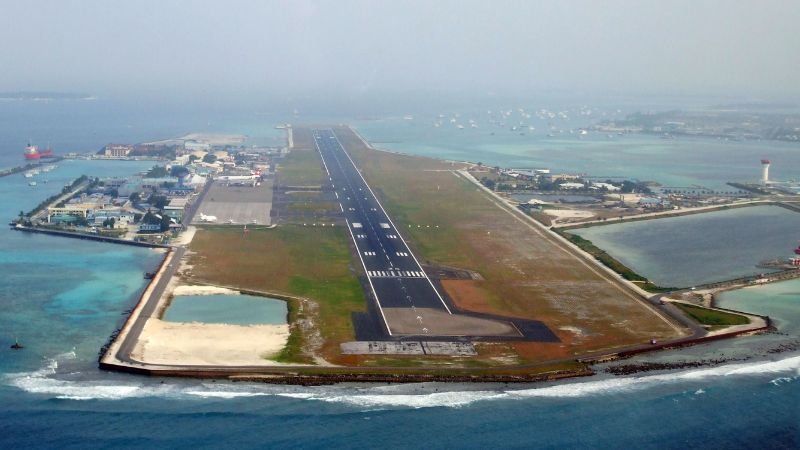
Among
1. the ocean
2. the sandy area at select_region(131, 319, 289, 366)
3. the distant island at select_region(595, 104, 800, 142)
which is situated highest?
the distant island at select_region(595, 104, 800, 142)

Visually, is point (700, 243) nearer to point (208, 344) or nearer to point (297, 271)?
point (297, 271)

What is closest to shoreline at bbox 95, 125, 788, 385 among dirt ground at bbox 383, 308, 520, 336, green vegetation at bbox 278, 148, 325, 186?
dirt ground at bbox 383, 308, 520, 336

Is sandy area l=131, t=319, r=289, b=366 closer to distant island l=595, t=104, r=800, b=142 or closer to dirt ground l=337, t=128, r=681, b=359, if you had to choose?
dirt ground l=337, t=128, r=681, b=359

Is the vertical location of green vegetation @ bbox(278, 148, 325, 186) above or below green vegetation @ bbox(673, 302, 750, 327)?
above

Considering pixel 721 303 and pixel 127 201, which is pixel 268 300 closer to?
pixel 721 303

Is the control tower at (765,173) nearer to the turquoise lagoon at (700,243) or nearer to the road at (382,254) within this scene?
the turquoise lagoon at (700,243)

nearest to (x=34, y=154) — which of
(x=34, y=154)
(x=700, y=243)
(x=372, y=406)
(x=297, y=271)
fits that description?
(x=34, y=154)
